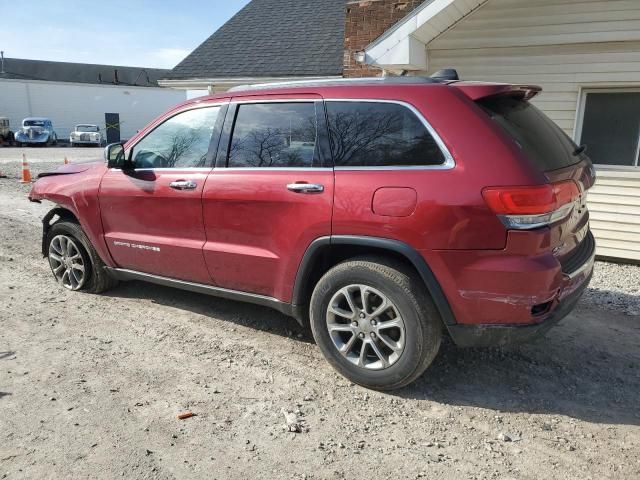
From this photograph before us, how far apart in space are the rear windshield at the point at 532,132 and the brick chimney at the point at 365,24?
5015 mm

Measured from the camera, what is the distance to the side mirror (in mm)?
4270

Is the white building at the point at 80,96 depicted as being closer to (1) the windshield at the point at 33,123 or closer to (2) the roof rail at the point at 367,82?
(1) the windshield at the point at 33,123

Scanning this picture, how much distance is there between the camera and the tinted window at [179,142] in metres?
3.95

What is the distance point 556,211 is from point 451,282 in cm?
71

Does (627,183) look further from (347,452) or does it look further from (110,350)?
(110,350)

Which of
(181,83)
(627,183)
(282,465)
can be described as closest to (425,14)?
(627,183)

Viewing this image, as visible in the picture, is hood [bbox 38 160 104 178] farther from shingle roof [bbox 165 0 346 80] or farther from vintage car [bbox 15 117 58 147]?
vintage car [bbox 15 117 58 147]

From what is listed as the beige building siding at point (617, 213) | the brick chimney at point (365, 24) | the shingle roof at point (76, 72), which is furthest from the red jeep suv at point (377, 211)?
the shingle roof at point (76, 72)

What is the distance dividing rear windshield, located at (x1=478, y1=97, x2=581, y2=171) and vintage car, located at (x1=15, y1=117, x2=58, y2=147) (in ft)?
113

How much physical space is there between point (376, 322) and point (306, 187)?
981 mm

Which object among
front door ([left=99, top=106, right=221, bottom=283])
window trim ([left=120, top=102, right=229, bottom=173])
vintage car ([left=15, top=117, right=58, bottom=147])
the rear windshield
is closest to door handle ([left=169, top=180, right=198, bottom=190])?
front door ([left=99, top=106, right=221, bottom=283])

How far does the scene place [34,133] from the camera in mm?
31516

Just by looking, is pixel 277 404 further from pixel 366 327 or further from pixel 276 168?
pixel 276 168

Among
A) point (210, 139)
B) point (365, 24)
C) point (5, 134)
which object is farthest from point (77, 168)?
point (5, 134)
